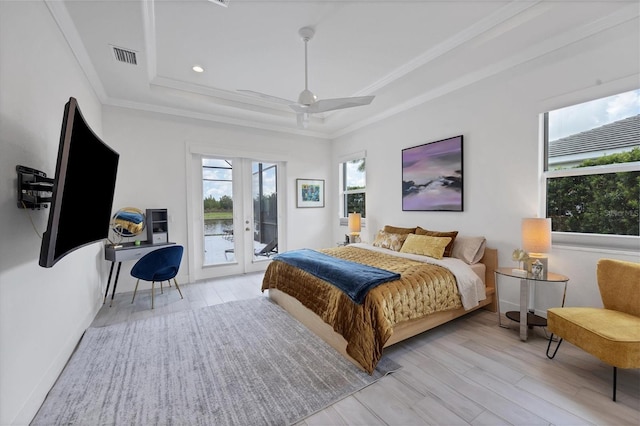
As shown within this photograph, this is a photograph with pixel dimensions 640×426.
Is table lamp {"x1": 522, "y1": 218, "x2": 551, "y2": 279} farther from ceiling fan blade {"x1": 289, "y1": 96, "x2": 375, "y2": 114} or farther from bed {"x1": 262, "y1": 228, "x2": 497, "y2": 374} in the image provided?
ceiling fan blade {"x1": 289, "y1": 96, "x2": 375, "y2": 114}

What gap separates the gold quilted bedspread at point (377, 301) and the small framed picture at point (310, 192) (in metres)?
2.55

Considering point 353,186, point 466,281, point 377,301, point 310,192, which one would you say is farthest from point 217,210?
point 466,281

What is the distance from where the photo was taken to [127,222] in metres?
3.87

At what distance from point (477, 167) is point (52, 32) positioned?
4.40 metres

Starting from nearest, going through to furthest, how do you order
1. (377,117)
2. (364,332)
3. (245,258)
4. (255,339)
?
(364,332), (255,339), (377,117), (245,258)

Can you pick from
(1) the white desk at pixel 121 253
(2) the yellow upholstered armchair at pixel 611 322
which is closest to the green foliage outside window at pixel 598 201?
(2) the yellow upholstered armchair at pixel 611 322

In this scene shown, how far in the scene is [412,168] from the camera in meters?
4.20

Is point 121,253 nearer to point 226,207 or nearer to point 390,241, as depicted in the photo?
point 226,207

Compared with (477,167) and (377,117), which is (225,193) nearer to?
(377,117)

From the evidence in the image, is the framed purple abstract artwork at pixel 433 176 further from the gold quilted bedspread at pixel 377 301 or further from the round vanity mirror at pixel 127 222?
the round vanity mirror at pixel 127 222

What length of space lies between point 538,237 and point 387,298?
1.65 meters

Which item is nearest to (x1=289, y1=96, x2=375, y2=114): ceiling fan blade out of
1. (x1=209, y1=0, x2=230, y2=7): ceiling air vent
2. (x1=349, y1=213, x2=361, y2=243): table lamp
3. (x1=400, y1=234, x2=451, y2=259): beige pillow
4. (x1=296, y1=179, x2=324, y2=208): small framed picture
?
(x1=209, y1=0, x2=230, y2=7): ceiling air vent

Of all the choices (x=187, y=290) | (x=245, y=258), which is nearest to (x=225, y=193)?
(x=245, y=258)

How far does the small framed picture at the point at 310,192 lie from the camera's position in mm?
5613
